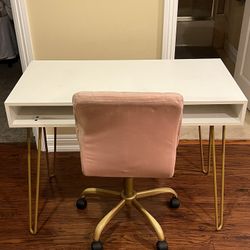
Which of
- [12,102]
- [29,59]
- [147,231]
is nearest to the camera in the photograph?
[12,102]

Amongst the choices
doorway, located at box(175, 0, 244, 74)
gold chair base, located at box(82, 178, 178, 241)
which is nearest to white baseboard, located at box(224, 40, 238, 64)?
doorway, located at box(175, 0, 244, 74)

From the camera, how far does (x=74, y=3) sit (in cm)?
183

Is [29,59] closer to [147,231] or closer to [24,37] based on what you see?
[24,37]

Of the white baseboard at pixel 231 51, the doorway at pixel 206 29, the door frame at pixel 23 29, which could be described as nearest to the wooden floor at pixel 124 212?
the door frame at pixel 23 29

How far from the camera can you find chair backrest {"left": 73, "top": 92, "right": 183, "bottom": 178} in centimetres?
111

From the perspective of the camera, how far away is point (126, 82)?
1.51 m

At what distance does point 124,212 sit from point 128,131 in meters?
0.76

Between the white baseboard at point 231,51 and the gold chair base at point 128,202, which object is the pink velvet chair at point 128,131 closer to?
the gold chair base at point 128,202

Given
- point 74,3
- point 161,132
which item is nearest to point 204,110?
point 161,132

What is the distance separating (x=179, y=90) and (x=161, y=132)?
1.00 ft

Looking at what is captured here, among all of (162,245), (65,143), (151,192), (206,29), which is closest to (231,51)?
(206,29)

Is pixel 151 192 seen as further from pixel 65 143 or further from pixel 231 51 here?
pixel 231 51

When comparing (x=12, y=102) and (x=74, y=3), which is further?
(x=74, y=3)

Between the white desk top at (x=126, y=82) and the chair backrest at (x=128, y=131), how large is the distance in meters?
0.19
